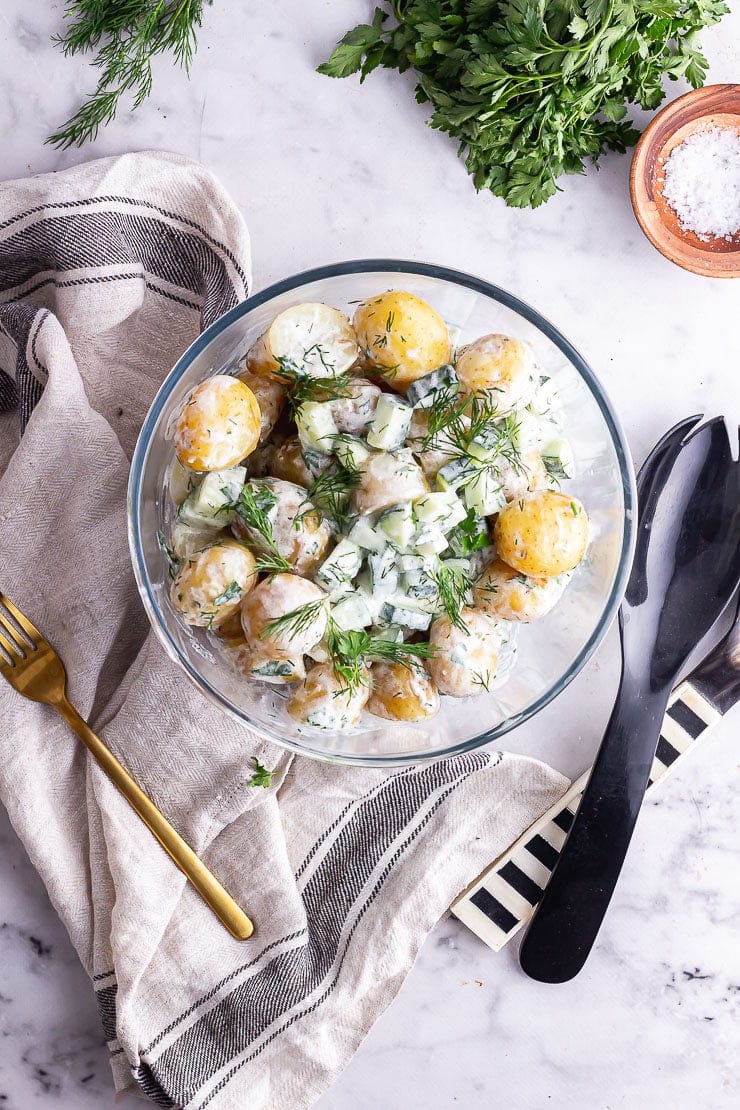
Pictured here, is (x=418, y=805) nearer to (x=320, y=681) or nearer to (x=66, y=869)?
(x=320, y=681)

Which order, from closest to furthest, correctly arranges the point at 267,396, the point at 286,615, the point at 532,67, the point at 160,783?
the point at 286,615 → the point at 267,396 → the point at 532,67 → the point at 160,783

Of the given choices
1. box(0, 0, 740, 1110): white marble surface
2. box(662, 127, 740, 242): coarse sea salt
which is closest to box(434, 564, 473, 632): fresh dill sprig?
box(0, 0, 740, 1110): white marble surface

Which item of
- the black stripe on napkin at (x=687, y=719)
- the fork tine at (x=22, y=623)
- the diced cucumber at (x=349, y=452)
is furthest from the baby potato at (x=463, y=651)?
the fork tine at (x=22, y=623)

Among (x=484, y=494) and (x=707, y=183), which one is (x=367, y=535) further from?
(x=707, y=183)

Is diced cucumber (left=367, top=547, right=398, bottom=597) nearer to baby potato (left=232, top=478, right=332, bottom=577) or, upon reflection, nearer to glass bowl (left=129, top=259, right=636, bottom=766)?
baby potato (left=232, top=478, right=332, bottom=577)

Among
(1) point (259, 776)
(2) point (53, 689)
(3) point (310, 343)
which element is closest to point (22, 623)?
(2) point (53, 689)

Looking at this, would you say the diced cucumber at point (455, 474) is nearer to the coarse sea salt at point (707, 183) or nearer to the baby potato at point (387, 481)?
the baby potato at point (387, 481)

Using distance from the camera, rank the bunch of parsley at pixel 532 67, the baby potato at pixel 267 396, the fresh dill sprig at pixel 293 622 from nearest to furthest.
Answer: the fresh dill sprig at pixel 293 622 < the baby potato at pixel 267 396 < the bunch of parsley at pixel 532 67
